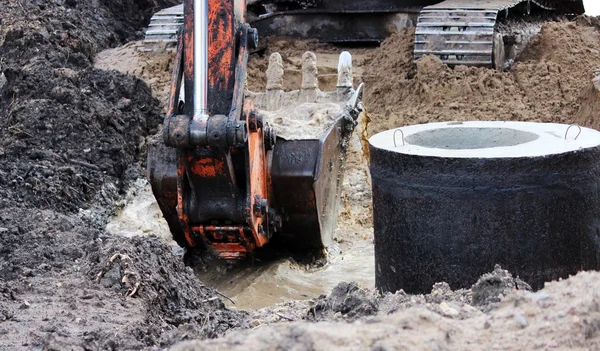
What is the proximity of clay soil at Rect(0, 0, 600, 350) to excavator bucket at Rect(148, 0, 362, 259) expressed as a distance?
508mm

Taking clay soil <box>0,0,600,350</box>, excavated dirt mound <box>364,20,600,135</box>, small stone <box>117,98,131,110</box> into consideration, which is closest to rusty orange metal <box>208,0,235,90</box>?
clay soil <box>0,0,600,350</box>

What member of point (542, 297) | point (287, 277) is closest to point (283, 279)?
point (287, 277)

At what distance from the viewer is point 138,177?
7.42 m

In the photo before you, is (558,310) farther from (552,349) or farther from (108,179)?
(108,179)

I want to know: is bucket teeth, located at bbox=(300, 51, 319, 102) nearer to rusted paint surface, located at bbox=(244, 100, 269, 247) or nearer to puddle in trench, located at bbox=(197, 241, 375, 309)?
puddle in trench, located at bbox=(197, 241, 375, 309)

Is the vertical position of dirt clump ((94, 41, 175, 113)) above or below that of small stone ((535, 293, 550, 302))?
below

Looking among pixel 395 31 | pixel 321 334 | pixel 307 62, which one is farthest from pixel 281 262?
pixel 395 31

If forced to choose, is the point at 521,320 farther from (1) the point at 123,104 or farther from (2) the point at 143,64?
(2) the point at 143,64

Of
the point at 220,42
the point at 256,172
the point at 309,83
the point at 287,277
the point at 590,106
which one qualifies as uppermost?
the point at 220,42

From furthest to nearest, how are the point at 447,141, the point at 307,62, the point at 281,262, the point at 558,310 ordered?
1. the point at 307,62
2. the point at 281,262
3. the point at 447,141
4. the point at 558,310

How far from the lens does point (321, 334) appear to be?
7.04 feet

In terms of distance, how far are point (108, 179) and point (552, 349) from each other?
5532 mm

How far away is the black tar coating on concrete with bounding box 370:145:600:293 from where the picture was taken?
11.2 ft

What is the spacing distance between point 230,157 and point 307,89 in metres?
1.95
